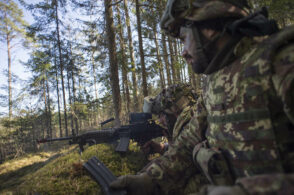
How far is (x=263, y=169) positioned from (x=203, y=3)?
4.85 feet

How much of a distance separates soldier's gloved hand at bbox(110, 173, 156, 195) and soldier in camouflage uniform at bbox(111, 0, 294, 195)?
0.01m

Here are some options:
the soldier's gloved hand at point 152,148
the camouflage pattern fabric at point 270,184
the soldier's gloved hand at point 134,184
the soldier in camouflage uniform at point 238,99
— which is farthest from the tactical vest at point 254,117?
the soldier's gloved hand at point 152,148

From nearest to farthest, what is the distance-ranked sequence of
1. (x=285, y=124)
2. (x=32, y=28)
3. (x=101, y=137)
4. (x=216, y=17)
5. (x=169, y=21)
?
(x=285, y=124) < (x=216, y=17) < (x=169, y=21) < (x=101, y=137) < (x=32, y=28)

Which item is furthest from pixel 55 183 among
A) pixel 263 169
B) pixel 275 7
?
pixel 275 7

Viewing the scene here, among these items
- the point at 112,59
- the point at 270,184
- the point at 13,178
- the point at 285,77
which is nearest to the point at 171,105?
the point at 285,77

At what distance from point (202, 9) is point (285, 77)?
0.97 metres

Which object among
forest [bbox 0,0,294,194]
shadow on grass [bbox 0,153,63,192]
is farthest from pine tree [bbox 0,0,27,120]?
shadow on grass [bbox 0,153,63,192]

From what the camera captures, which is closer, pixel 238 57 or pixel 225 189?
pixel 225 189

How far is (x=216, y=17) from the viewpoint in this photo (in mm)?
1570

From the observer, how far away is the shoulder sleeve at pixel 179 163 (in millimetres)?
2004

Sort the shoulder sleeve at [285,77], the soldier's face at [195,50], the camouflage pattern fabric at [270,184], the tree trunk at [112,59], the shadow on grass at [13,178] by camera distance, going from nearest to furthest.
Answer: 1. the camouflage pattern fabric at [270,184]
2. the shoulder sleeve at [285,77]
3. the soldier's face at [195,50]
4. the shadow on grass at [13,178]
5. the tree trunk at [112,59]

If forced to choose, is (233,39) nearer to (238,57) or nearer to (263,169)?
(238,57)

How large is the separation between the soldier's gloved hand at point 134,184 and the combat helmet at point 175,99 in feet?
6.44

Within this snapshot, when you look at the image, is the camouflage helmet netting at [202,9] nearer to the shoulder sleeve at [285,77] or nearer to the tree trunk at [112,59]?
the shoulder sleeve at [285,77]
